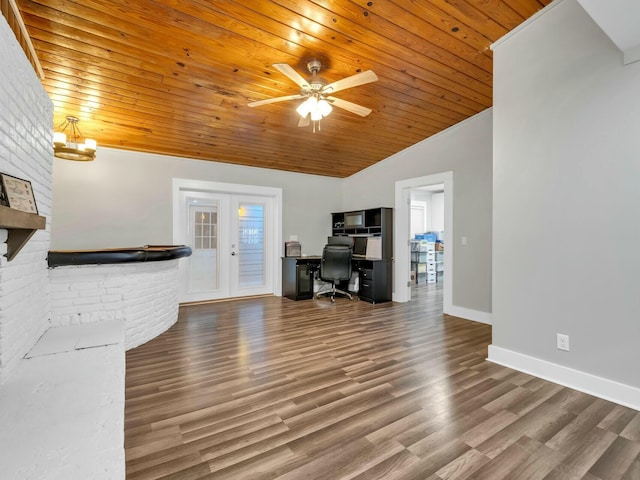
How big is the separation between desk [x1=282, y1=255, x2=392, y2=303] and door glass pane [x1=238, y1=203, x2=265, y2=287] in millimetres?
504

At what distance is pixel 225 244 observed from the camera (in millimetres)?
5531

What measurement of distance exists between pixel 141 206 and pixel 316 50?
11.5 ft

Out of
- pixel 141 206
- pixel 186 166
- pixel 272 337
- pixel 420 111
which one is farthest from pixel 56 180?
pixel 420 111

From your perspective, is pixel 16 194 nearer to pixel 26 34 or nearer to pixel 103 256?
pixel 103 256

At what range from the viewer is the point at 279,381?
97.1 inches

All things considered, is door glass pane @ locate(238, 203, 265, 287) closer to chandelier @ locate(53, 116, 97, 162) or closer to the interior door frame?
the interior door frame

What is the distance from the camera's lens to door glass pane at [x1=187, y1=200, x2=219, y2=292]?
17.3ft

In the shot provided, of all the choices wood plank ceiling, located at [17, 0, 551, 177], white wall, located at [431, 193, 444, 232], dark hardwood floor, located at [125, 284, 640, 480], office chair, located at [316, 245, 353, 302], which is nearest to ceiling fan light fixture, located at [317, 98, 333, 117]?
wood plank ceiling, located at [17, 0, 551, 177]

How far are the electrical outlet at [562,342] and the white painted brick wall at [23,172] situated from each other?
3724mm

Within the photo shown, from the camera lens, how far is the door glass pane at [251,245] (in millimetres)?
5742

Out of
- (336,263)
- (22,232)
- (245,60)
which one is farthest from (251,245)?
(22,232)

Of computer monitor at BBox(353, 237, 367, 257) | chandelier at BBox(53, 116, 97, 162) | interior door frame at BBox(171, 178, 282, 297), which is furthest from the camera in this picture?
computer monitor at BBox(353, 237, 367, 257)

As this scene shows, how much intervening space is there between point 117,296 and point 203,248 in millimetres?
2488

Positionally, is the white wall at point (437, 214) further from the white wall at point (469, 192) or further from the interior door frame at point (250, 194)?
the interior door frame at point (250, 194)
